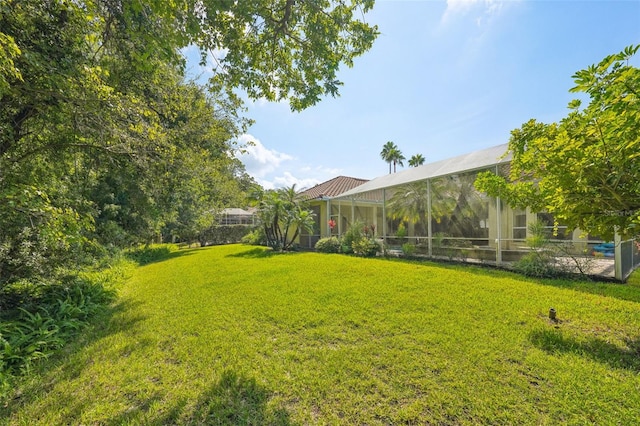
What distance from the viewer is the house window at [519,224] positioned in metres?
9.15

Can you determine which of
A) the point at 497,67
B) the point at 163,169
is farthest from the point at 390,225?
the point at 163,169

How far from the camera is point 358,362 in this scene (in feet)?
10.8

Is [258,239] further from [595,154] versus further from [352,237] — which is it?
[595,154]

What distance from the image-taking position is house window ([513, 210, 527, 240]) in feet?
30.0

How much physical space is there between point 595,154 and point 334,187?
1789 cm

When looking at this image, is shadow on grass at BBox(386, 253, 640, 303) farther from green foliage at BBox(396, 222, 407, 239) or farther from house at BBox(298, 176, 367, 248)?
house at BBox(298, 176, 367, 248)

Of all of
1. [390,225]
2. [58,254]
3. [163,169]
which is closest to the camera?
[58,254]

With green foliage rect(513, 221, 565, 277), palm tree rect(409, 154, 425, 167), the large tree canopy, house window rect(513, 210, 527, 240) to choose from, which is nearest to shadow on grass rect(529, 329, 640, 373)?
green foliage rect(513, 221, 565, 277)

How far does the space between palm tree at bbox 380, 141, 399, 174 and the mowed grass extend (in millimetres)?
31576

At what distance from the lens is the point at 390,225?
13.4 meters

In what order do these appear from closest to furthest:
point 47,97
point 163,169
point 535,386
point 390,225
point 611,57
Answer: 1. point 611,57
2. point 535,386
3. point 47,97
4. point 163,169
5. point 390,225

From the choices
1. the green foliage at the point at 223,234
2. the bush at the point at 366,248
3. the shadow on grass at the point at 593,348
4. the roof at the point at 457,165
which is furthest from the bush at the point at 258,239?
the shadow on grass at the point at 593,348

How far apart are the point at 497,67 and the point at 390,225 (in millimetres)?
7747

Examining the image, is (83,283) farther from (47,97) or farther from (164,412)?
(164,412)
